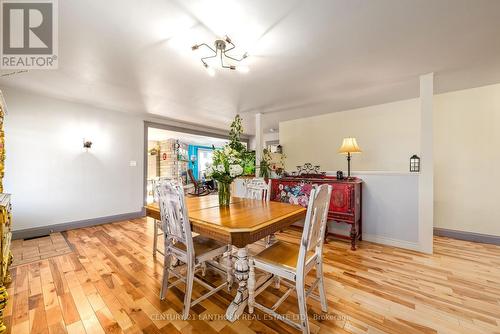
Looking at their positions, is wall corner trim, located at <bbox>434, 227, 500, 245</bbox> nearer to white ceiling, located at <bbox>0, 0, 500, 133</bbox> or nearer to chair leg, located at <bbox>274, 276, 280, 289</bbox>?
white ceiling, located at <bbox>0, 0, 500, 133</bbox>

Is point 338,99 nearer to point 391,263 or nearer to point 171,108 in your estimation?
point 391,263

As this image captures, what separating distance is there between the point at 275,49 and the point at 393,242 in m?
2.96

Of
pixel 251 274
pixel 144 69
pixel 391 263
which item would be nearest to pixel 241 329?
pixel 251 274

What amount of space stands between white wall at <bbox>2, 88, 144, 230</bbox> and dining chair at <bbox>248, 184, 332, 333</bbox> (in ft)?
12.3

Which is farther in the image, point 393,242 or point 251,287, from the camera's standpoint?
point 393,242

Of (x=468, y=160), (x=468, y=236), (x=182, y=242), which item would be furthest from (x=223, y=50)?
(x=468, y=236)

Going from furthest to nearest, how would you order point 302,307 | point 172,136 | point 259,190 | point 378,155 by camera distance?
point 172,136 → point 378,155 → point 259,190 → point 302,307

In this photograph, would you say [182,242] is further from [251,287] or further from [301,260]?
[301,260]

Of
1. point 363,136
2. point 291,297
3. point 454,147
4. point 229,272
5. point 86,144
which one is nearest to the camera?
point 291,297

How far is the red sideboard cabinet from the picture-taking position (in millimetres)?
2766

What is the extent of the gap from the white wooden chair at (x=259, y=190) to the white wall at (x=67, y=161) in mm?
3008

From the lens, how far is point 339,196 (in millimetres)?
2861

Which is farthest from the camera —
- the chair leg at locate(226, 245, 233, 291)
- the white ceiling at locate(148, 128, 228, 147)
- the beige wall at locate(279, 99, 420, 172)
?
the white ceiling at locate(148, 128, 228, 147)

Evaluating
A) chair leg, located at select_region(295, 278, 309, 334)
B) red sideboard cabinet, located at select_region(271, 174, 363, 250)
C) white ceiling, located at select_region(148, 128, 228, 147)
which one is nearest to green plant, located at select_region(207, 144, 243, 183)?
chair leg, located at select_region(295, 278, 309, 334)
